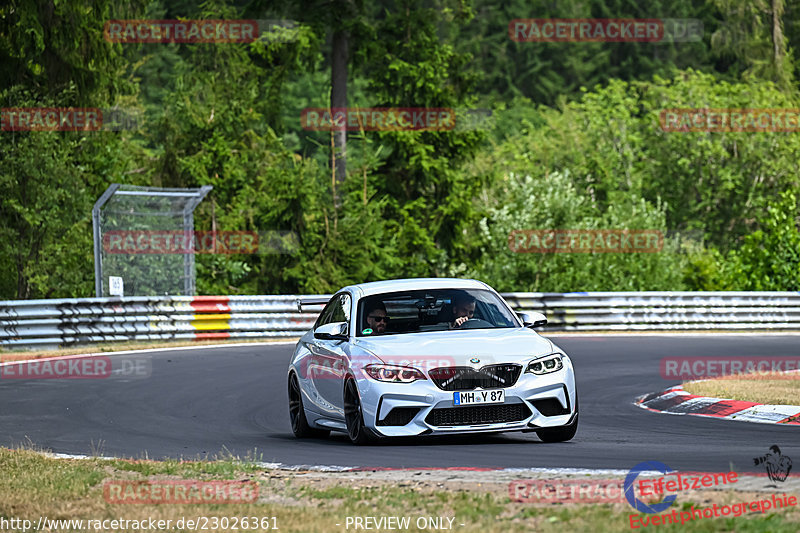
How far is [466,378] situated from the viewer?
1070 cm

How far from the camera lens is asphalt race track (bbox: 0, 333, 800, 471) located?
991 centimetres

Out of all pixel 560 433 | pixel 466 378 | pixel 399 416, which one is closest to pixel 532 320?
pixel 560 433

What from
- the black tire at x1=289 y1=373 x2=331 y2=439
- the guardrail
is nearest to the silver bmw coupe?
the black tire at x1=289 y1=373 x2=331 y2=439

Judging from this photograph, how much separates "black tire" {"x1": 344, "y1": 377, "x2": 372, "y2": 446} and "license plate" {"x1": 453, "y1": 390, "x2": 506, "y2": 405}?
2.71ft

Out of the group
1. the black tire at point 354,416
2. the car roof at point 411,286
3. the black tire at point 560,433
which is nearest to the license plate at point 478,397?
the black tire at point 560,433

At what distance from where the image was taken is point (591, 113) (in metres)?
60.6

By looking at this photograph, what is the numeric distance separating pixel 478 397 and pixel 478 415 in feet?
0.53

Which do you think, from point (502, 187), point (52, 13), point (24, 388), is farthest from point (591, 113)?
point (24, 388)

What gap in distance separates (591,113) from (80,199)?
116ft

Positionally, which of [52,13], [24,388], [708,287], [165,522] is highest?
[52,13]

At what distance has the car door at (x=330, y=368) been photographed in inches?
452

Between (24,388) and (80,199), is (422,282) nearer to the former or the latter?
(24,388)

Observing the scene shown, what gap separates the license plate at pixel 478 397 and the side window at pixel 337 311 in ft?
6.96

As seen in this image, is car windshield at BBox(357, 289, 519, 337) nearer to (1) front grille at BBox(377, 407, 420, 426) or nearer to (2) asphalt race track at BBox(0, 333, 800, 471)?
(2) asphalt race track at BBox(0, 333, 800, 471)
